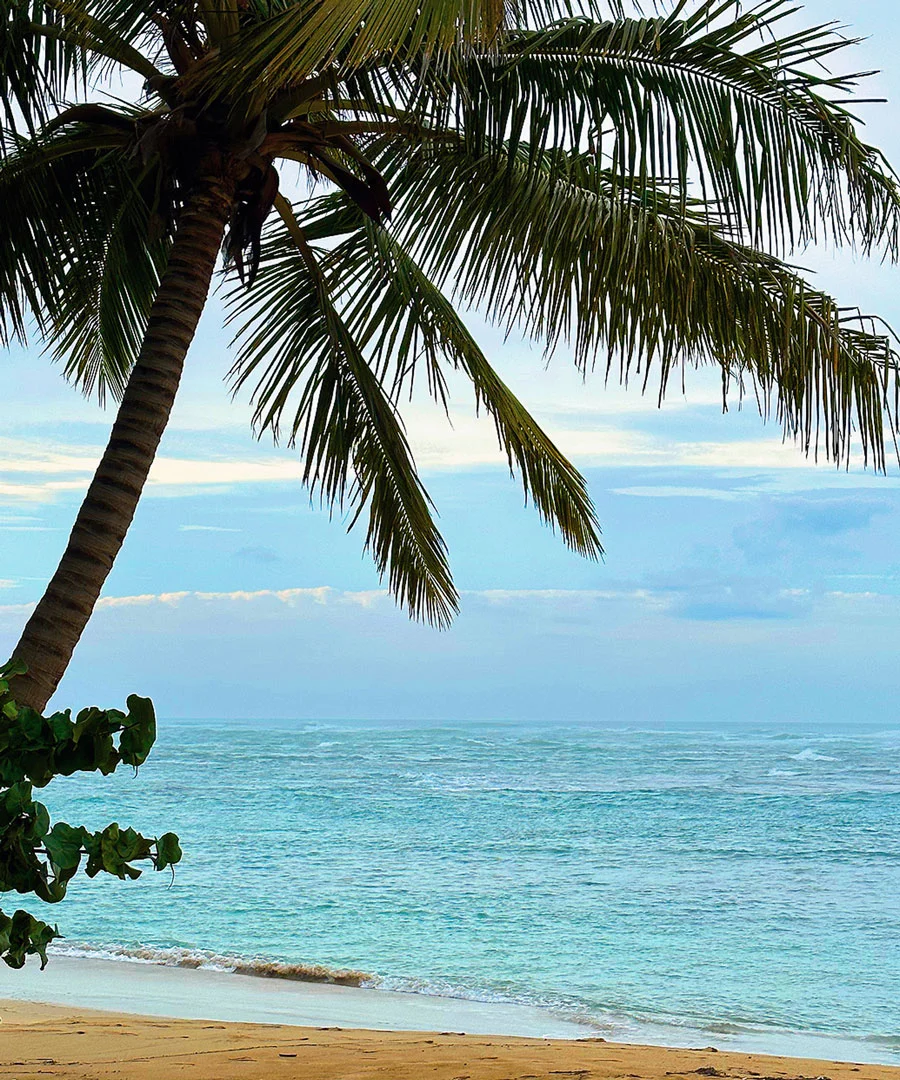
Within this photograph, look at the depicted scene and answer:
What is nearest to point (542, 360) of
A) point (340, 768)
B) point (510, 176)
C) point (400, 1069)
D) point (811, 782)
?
point (510, 176)

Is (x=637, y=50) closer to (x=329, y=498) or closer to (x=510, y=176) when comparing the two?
(x=510, y=176)

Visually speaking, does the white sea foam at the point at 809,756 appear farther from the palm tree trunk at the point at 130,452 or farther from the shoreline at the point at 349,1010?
the palm tree trunk at the point at 130,452

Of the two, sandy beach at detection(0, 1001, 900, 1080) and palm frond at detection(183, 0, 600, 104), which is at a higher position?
palm frond at detection(183, 0, 600, 104)

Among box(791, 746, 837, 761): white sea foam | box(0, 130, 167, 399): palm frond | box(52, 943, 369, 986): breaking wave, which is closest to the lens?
box(0, 130, 167, 399): palm frond

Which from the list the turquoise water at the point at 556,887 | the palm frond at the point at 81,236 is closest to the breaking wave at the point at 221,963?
the turquoise water at the point at 556,887

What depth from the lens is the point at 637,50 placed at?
407 centimetres

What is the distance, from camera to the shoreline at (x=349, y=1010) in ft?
22.4

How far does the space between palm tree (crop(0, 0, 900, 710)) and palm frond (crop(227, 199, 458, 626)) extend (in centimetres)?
21

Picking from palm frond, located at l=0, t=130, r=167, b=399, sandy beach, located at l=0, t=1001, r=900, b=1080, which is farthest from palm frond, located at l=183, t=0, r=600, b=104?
sandy beach, located at l=0, t=1001, r=900, b=1080

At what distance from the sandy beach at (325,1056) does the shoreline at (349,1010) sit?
0.55 metres

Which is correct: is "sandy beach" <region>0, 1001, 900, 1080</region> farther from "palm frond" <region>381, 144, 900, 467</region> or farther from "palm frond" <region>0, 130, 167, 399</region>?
"palm frond" <region>0, 130, 167, 399</region>

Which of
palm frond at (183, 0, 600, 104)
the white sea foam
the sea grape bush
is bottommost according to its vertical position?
the white sea foam

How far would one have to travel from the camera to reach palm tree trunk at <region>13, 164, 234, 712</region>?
12.0 ft

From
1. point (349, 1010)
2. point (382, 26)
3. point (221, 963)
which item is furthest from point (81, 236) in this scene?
point (221, 963)
